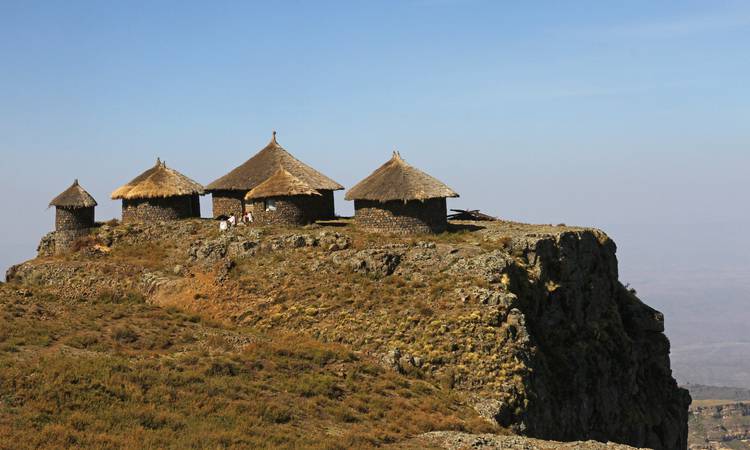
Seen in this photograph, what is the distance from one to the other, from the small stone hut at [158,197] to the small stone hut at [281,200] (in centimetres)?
546

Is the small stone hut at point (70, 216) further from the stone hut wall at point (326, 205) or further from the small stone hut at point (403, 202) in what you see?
the small stone hut at point (403, 202)

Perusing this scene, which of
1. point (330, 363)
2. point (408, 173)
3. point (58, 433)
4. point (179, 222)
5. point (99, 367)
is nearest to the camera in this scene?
point (58, 433)

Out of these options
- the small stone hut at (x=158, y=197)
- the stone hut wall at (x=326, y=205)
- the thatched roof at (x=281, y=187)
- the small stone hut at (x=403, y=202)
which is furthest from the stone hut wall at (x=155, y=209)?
the small stone hut at (x=403, y=202)

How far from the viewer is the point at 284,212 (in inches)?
1687

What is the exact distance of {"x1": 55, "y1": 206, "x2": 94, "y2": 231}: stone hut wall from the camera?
151 feet

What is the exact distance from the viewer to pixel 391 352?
31.0m

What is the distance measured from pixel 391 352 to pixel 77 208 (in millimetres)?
24434

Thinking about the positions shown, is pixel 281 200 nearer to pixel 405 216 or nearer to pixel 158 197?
pixel 405 216

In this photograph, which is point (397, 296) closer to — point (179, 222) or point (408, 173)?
point (408, 173)

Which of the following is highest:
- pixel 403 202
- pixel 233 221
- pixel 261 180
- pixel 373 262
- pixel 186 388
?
pixel 261 180

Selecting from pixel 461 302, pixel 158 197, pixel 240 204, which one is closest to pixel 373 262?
pixel 461 302

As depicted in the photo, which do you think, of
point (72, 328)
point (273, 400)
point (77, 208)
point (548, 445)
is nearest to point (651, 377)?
point (548, 445)

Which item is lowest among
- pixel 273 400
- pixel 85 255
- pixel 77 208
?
pixel 273 400

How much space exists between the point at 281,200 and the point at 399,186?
22.2 ft
